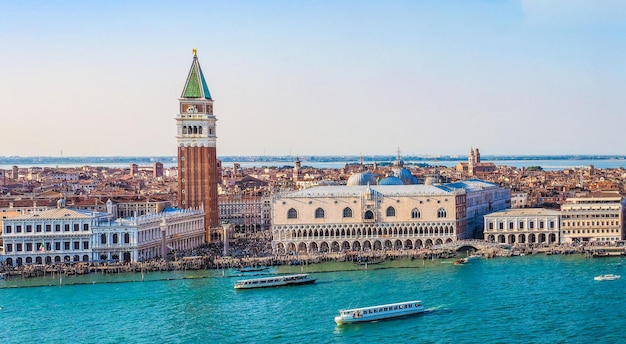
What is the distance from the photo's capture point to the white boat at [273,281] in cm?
2552

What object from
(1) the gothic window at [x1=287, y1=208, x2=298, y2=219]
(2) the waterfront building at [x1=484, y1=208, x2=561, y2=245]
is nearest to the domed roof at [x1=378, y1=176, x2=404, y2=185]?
(2) the waterfront building at [x1=484, y1=208, x2=561, y2=245]

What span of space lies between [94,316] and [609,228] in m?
18.4

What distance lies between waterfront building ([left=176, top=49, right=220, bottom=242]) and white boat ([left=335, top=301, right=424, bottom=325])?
49.7 ft

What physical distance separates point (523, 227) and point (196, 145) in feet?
39.6

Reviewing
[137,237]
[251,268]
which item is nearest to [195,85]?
[137,237]

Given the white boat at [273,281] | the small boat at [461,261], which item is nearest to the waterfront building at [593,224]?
the small boat at [461,261]

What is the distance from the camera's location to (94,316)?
878 inches

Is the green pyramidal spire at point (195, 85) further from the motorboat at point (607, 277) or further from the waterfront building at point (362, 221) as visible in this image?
the motorboat at point (607, 277)

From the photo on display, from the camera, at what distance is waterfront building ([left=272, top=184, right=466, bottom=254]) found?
108ft

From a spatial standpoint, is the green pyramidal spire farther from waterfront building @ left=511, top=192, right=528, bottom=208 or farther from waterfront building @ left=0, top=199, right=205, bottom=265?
waterfront building @ left=511, top=192, right=528, bottom=208

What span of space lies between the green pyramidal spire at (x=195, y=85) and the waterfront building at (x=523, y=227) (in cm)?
1124

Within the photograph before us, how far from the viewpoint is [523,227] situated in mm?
33562

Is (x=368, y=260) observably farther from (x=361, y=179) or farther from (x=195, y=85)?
(x=195, y=85)

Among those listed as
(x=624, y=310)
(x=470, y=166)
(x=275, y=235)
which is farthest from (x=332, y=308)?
(x=470, y=166)
